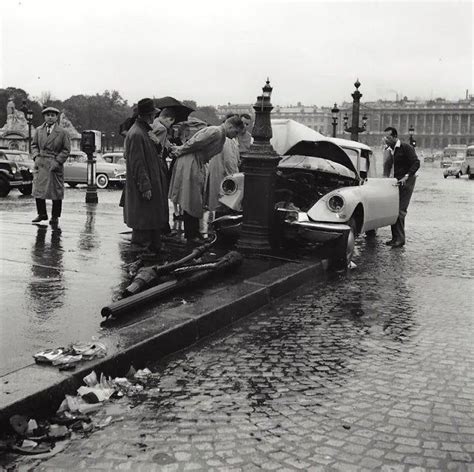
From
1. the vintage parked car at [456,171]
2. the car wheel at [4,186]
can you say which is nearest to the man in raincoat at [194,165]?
the car wheel at [4,186]

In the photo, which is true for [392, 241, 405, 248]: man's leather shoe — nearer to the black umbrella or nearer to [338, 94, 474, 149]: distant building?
the black umbrella

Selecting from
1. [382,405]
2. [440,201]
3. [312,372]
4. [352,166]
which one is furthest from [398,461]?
[440,201]

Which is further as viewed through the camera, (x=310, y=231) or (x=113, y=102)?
(x=113, y=102)

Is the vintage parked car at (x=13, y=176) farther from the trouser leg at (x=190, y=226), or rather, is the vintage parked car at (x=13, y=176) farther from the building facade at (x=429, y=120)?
the building facade at (x=429, y=120)

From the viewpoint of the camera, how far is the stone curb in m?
3.63

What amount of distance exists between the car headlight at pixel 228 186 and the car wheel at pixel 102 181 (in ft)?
60.9

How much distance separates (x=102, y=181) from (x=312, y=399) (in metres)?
24.5

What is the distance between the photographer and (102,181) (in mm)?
27562

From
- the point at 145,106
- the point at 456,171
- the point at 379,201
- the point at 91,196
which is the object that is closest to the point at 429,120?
the point at 456,171

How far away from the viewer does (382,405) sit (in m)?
3.97

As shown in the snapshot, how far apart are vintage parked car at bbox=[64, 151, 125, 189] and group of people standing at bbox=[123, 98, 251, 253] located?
16.3 meters

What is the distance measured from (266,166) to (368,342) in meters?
3.57

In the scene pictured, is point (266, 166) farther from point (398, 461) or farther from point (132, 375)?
point (398, 461)

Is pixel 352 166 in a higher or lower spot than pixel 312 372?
higher
